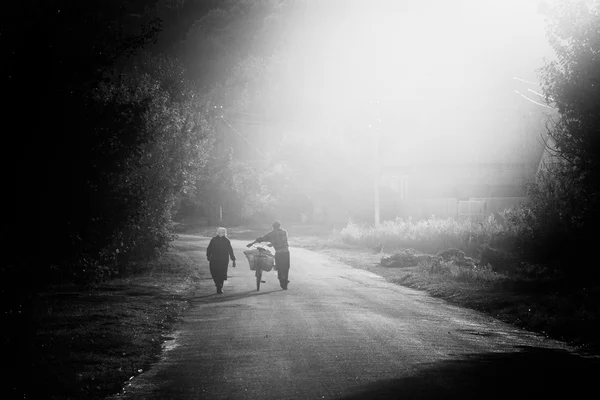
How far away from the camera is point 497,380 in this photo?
10156 millimetres

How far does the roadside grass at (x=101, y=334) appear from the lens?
10.4 meters

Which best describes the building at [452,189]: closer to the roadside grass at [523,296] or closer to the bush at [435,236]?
the bush at [435,236]

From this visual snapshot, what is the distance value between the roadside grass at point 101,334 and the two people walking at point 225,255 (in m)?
1.08

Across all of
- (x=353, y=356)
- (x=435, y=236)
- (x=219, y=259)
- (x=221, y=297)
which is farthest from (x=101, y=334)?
(x=435, y=236)

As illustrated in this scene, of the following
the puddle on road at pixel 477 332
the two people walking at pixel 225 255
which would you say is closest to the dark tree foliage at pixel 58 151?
the puddle on road at pixel 477 332

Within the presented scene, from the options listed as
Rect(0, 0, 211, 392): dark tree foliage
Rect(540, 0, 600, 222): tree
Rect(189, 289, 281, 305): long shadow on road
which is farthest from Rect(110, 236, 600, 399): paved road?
Rect(540, 0, 600, 222): tree

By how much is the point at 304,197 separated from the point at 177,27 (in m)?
52.3

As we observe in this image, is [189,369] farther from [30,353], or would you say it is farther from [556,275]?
[556,275]

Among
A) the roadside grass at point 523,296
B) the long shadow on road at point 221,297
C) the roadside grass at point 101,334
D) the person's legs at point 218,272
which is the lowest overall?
the roadside grass at point 523,296

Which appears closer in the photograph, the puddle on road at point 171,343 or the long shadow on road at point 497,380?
the long shadow on road at point 497,380

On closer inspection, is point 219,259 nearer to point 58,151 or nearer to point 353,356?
point 58,151

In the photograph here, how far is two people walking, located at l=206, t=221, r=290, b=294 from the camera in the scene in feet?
76.7

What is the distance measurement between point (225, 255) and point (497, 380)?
14197 mm

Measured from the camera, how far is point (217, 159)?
188 ft
